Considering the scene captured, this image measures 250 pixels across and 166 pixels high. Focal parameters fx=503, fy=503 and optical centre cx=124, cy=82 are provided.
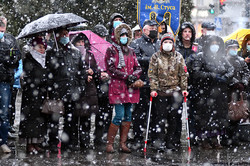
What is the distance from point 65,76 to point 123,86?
98cm

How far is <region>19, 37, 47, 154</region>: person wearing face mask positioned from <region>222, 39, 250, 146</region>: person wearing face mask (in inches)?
141

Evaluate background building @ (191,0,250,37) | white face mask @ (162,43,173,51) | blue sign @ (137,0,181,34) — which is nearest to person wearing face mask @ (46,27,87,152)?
white face mask @ (162,43,173,51)

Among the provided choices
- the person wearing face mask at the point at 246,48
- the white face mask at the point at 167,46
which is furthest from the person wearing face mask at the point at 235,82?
the white face mask at the point at 167,46

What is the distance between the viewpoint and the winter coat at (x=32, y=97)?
26.9 ft

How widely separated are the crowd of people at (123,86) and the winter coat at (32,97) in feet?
0.05

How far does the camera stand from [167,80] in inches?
341

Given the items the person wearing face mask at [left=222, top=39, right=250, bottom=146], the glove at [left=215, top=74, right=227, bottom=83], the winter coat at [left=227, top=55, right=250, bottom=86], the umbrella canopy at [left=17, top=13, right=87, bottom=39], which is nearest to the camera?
the umbrella canopy at [left=17, top=13, right=87, bottom=39]

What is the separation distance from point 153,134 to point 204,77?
4.54ft

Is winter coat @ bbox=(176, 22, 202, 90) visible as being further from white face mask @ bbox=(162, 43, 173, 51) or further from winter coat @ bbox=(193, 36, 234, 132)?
white face mask @ bbox=(162, 43, 173, 51)

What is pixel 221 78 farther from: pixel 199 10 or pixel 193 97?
pixel 199 10

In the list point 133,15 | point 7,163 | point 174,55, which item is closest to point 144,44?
point 174,55

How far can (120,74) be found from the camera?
27.3 feet

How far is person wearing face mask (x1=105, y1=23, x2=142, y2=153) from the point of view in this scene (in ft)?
27.5

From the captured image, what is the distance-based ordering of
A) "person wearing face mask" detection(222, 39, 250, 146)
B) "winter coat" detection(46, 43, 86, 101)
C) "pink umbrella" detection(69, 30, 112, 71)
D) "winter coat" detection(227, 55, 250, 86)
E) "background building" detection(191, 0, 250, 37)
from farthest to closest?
"background building" detection(191, 0, 250, 37) < "winter coat" detection(227, 55, 250, 86) < "person wearing face mask" detection(222, 39, 250, 146) < "pink umbrella" detection(69, 30, 112, 71) < "winter coat" detection(46, 43, 86, 101)
